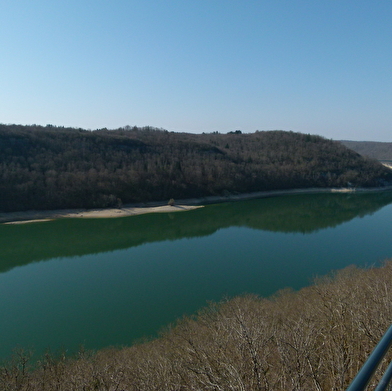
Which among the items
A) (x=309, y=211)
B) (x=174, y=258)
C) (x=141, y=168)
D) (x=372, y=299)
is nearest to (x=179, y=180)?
(x=141, y=168)

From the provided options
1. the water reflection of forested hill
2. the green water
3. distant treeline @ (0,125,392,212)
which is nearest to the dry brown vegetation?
the green water

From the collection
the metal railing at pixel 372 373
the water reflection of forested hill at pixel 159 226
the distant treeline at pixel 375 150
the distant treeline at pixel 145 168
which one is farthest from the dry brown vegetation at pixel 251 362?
the distant treeline at pixel 375 150

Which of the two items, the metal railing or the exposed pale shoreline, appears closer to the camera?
the metal railing

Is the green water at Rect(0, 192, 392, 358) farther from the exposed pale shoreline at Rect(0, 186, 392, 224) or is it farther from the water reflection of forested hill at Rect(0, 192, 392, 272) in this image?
the exposed pale shoreline at Rect(0, 186, 392, 224)

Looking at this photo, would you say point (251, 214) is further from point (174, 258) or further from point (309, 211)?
point (174, 258)

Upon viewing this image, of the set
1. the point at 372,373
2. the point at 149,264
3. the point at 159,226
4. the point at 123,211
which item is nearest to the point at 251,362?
the point at 372,373

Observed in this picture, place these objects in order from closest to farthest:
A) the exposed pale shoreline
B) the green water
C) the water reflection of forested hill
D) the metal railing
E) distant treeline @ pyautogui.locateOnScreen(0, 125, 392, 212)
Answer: the metal railing < the green water < the water reflection of forested hill < the exposed pale shoreline < distant treeline @ pyautogui.locateOnScreen(0, 125, 392, 212)

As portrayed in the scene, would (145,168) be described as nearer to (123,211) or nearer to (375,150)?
(123,211)
